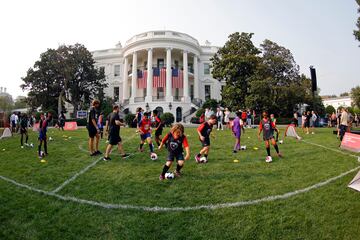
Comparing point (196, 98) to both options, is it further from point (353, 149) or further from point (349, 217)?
point (349, 217)

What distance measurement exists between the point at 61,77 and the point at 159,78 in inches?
591

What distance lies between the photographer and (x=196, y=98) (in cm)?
4150

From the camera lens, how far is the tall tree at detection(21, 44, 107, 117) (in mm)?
37312

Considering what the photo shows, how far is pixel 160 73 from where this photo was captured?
125 ft

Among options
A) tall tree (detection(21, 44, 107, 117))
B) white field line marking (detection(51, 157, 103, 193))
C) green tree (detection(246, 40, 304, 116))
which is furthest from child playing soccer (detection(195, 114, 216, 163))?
tall tree (detection(21, 44, 107, 117))

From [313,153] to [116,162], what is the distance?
7.05 meters

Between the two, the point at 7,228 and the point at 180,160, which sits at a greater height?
the point at 180,160

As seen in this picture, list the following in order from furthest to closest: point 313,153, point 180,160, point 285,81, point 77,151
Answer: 1. point 285,81
2. point 77,151
3. point 313,153
4. point 180,160

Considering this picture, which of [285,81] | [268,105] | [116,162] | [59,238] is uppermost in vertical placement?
[285,81]

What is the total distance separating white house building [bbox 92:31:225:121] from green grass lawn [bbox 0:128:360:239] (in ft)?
97.1

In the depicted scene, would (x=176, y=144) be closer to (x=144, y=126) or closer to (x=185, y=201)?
(x=185, y=201)

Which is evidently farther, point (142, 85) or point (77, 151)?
point (142, 85)


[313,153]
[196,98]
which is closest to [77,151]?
[313,153]

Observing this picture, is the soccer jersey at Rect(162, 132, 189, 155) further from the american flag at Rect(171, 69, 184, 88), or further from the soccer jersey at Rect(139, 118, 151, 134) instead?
the american flag at Rect(171, 69, 184, 88)
